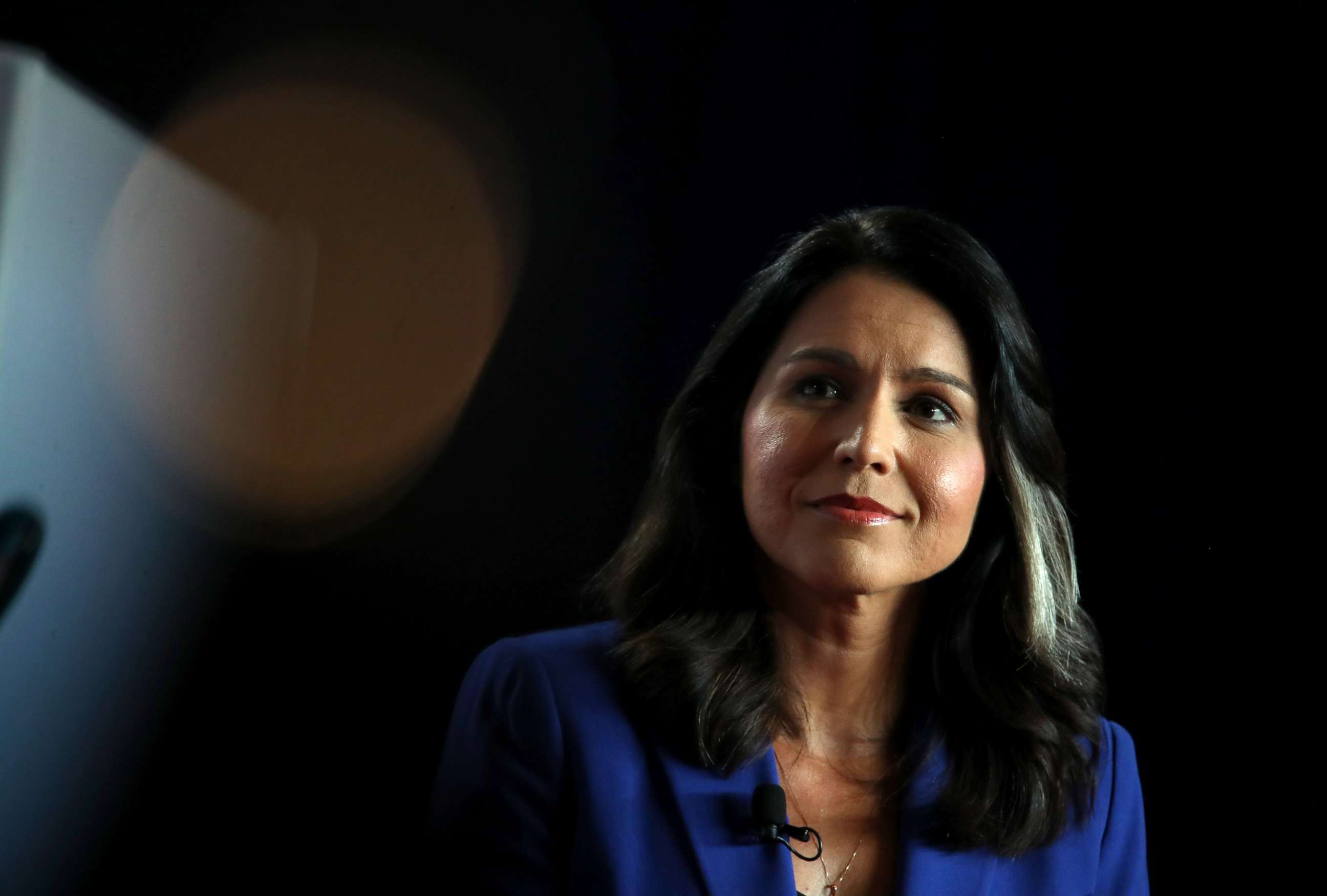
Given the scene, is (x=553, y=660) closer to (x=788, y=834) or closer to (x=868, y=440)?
(x=788, y=834)

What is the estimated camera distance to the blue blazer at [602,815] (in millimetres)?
1482

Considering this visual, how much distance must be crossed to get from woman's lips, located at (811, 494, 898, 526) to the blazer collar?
13.5 inches

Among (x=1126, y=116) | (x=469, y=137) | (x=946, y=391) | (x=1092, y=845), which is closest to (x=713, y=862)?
(x=1092, y=845)

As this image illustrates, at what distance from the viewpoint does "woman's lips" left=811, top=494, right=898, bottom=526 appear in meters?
1.51

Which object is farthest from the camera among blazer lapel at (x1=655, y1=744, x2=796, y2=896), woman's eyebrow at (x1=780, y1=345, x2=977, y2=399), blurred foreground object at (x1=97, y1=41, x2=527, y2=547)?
blurred foreground object at (x1=97, y1=41, x2=527, y2=547)

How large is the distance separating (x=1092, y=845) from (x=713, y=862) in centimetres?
58

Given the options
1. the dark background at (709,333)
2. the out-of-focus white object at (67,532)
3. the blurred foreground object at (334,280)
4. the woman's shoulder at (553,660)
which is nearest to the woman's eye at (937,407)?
the dark background at (709,333)

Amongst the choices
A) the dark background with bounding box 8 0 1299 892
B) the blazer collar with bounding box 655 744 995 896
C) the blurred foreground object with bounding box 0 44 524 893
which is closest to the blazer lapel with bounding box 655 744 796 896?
the blazer collar with bounding box 655 744 995 896

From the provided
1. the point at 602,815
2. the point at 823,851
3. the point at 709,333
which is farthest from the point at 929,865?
the point at 709,333

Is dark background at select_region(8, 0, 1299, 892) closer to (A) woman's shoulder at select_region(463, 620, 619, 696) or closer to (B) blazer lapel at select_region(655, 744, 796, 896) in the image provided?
(A) woman's shoulder at select_region(463, 620, 619, 696)

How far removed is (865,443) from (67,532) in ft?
3.33

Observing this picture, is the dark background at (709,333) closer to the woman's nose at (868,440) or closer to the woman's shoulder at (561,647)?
the woman's shoulder at (561,647)

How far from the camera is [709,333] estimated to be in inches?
79.0

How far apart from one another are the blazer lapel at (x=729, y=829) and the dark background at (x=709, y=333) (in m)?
0.55
